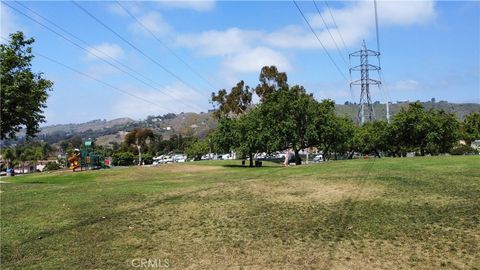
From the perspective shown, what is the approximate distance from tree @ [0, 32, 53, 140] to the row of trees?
25.4 meters

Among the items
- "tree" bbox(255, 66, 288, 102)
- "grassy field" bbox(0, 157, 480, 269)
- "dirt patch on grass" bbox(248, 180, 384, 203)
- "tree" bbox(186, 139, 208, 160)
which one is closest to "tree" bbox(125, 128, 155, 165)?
"tree" bbox(186, 139, 208, 160)

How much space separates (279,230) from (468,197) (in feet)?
23.6

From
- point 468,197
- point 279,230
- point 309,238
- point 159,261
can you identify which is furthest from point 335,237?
point 468,197

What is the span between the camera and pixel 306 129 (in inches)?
2178

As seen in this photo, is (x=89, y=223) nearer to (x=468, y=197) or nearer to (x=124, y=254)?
(x=124, y=254)

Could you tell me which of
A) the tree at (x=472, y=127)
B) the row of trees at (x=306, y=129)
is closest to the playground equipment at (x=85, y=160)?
the row of trees at (x=306, y=129)

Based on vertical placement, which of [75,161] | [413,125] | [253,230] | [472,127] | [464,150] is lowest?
[253,230]

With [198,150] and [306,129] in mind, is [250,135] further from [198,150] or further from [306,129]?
[198,150]

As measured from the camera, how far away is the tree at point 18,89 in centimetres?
2939

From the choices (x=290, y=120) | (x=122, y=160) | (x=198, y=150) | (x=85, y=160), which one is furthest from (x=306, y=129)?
(x=198, y=150)

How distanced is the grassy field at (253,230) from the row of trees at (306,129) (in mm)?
36814

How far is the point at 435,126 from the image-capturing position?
6906cm

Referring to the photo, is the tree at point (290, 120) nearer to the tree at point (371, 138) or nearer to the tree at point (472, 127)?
the tree at point (371, 138)

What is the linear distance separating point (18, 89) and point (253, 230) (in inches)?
948
